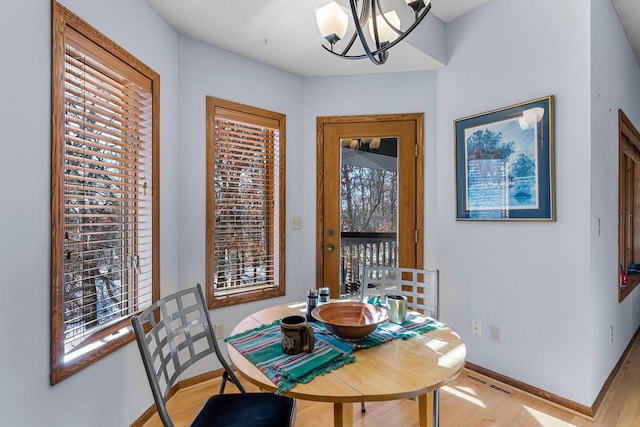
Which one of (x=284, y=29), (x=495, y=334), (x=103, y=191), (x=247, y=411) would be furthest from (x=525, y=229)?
(x=103, y=191)

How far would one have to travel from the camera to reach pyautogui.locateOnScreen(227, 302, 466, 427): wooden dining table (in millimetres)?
993

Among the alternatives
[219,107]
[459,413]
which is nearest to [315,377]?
[459,413]

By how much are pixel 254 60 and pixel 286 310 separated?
203cm

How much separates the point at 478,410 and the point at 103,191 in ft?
8.24

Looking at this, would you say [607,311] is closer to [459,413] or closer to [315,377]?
[459,413]

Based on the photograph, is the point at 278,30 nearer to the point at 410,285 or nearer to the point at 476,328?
the point at 410,285

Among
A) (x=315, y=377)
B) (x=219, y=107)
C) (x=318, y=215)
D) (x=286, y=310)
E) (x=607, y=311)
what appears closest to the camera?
(x=315, y=377)

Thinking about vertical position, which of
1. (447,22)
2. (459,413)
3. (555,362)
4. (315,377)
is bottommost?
(459,413)

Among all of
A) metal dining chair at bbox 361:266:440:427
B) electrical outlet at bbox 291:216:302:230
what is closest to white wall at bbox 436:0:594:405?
metal dining chair at bbox 361:266:440:427

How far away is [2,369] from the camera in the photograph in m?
1.13

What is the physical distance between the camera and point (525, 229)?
2.25 meters

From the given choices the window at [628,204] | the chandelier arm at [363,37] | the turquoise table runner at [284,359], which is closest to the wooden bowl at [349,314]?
the turquoise table runner at [284,359]

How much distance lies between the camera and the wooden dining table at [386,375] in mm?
993

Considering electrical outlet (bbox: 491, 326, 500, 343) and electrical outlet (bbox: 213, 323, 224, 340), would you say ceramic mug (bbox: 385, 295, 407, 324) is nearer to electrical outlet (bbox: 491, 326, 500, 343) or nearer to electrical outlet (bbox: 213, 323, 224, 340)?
electrical outlet (bbox: 491, 326, 500, 343)
